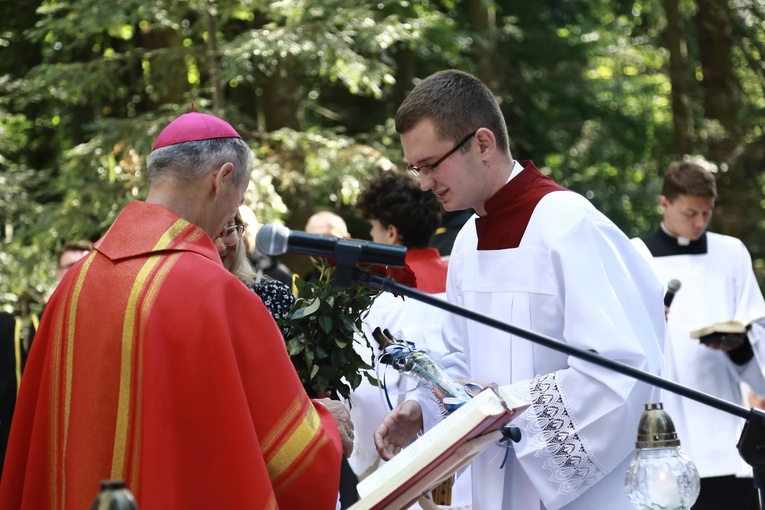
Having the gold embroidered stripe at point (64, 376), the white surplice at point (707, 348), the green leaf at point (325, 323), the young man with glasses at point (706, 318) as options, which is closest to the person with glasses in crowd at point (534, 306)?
the green leaf at point (325, 323)

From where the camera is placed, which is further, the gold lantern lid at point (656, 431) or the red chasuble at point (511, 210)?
the red chasuble at point (511, 210)

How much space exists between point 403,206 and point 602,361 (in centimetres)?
317

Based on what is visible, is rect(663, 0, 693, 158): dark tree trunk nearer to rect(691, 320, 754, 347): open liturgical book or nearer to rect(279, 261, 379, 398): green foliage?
rect(691, 320, 754, 347): open liturgical book

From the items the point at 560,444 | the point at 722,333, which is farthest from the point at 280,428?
the point at 722,333

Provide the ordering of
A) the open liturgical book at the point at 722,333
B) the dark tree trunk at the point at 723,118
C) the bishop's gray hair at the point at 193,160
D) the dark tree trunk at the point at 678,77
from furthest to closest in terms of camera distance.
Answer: the dark tree trunk at the point at 678,77
the dark tree trunk at the point at 723,118
the open liturgical book at the point at 722,333
the bishop's gray hair at the point at 193,160

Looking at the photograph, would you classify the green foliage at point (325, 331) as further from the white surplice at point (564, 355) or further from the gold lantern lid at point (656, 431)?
the gold lantern lid at point (656, 431)

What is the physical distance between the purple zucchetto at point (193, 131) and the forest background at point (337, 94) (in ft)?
9.96

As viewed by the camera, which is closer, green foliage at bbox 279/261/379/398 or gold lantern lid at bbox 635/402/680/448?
gold lantern lid at bbox 635/402/680/448

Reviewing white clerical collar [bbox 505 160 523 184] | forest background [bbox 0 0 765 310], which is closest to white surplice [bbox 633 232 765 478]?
forest background [bbox 0 0 765 310]

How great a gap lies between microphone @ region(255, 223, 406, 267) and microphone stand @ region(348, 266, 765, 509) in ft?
0.11

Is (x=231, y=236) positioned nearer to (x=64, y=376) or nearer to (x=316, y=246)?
(x=64, y=376)

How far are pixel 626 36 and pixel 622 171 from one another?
2139 millimetres

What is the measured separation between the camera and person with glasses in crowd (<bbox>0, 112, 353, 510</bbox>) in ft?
9.69

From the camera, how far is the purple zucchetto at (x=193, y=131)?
Answer: 3.31m
